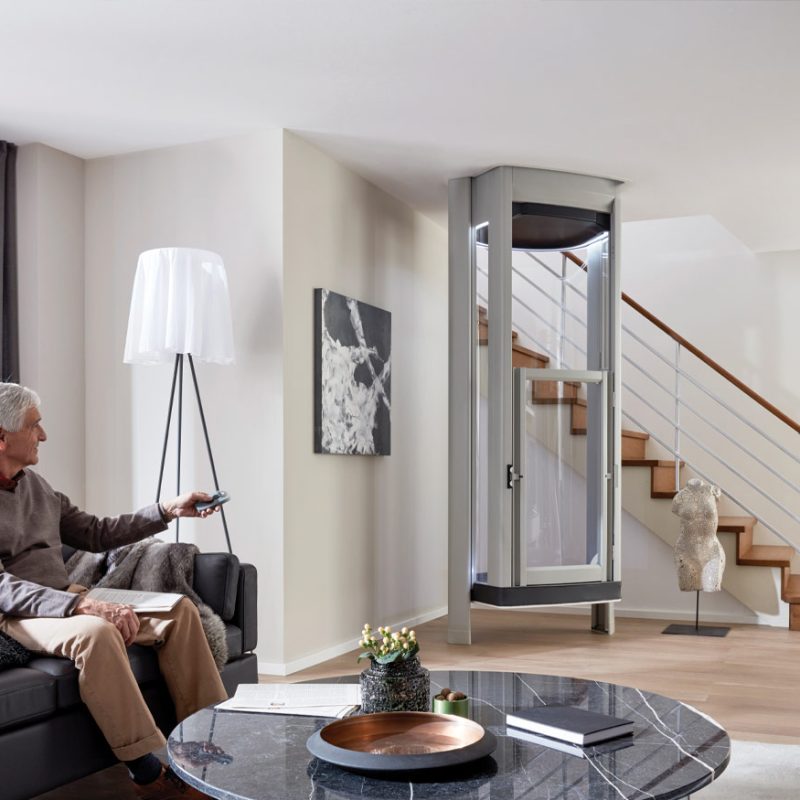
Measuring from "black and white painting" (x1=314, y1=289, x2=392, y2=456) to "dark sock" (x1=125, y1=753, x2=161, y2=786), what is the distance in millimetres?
2468

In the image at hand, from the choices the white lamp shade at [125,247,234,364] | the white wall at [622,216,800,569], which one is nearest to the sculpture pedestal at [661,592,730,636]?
the white wall at [622,216,800,569]

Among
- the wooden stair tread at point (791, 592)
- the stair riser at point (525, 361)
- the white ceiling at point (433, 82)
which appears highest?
the white ceiling at point (433, 82)

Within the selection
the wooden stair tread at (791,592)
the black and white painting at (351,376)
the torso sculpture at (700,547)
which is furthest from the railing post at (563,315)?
the wooden stair tread at (791,592)

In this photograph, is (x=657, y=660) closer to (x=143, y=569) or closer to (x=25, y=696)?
(x=143, y=569)

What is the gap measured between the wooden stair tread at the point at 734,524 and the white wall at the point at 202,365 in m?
3.02

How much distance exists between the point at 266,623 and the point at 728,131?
3144 millimetres

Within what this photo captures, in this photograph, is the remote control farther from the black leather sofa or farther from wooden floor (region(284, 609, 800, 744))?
wooden floor (region(284, 609, 800, 744))

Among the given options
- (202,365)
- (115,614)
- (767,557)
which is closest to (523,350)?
(202,365)

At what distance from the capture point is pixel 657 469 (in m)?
6.66

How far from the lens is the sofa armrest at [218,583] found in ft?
11.2

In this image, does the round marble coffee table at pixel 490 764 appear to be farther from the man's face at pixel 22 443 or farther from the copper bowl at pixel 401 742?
the man's face at pixel 22 443

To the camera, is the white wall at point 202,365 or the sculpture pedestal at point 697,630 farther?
the sculpture pedestal at point 697,630

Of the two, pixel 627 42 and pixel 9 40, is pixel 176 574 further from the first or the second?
pixel 627 42

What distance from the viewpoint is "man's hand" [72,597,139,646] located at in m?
2.81
